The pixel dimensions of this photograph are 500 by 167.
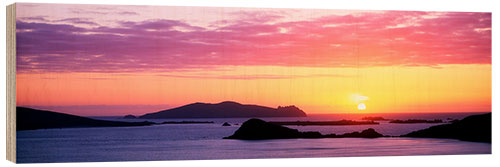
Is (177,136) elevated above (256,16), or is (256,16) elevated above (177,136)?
(256,16)

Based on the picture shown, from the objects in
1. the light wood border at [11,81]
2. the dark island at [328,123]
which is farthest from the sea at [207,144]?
the light wood border at [11,81]

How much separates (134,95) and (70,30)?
4.63 feet

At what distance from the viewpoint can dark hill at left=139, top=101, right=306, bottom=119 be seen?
1284 cm

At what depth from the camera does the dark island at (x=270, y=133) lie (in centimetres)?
1292

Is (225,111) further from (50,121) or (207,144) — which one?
(50,121)

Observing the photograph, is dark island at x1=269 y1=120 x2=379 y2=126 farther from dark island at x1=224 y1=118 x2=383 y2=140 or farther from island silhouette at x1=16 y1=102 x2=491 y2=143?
dark island at x1=224 y1=118 x2=383 y2=140

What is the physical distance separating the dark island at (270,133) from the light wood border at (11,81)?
330 centimetres

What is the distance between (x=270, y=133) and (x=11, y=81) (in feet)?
13.4

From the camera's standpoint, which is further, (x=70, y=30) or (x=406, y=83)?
(x=406, y=83)

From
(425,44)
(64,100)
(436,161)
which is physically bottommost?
(436,161)

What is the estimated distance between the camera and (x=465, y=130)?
1340 centimetres

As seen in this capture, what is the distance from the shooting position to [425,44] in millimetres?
13180

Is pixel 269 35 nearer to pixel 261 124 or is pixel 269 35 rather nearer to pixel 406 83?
pixel 261 124
